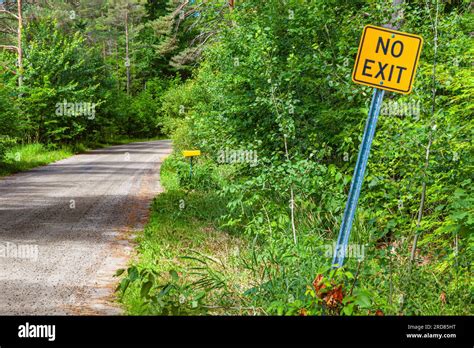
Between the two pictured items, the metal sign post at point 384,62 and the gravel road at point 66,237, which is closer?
the metal sign post at point 384,62

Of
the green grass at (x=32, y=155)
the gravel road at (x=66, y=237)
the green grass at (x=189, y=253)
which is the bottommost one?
the green grass at (x=32, y=155)

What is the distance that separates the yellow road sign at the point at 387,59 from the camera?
4.86m

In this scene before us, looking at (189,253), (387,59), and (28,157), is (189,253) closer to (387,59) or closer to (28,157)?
(387,59)

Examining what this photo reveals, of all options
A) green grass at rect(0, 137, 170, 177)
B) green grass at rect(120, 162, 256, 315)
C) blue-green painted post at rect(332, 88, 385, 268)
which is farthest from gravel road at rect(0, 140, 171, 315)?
blue-green painted post at rect(332, 88, 385, 268)

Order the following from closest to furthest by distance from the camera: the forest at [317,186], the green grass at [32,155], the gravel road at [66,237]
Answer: the forest at [317,186] → the gravel road at [66,237] → the green grass at [32,155]

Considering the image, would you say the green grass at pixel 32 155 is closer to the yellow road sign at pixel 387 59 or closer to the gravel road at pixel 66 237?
the gravel road at pixel 66 237

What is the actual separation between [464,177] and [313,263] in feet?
6.39

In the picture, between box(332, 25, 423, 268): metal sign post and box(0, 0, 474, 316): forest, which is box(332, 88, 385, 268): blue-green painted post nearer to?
box(332, 25, 423, 268): metal sign post

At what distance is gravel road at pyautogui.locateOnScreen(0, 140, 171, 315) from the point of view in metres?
7.37

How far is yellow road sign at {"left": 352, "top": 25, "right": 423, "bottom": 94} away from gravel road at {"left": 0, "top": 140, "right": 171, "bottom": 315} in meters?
3.67

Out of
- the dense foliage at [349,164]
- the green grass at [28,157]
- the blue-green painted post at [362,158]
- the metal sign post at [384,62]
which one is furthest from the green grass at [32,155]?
the metal sign post at [384,62]

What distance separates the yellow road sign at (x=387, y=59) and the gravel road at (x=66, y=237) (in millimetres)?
3672

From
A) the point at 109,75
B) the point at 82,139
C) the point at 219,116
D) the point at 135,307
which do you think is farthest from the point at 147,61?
the point at 135,307
